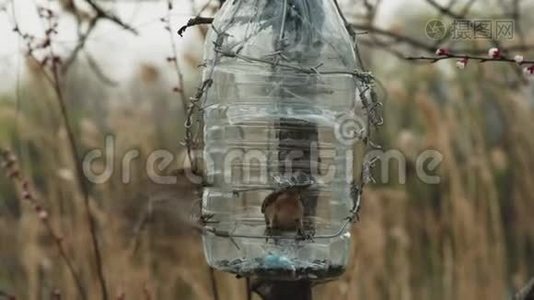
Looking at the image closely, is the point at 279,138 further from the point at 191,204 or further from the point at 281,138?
the point at 191,204

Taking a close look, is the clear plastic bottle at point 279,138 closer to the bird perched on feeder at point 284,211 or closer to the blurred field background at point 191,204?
the bird perched on feeder at point 284,211

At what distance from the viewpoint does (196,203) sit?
1.18 meters

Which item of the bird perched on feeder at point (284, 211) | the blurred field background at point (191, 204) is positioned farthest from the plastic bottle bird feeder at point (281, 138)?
the blurred field background at point (191, 204)

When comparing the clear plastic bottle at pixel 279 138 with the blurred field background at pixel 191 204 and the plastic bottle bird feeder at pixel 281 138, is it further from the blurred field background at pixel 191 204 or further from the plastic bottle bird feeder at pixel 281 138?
the blurred field background at pixel 191 204

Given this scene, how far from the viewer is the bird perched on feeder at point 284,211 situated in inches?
37.4

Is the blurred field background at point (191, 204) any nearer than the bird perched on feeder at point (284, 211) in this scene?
No

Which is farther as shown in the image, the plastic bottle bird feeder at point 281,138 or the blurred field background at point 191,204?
the blurred field background at point 191,204

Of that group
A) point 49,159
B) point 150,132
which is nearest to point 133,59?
point 150,132

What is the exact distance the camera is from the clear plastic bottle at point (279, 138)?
38.2 inches

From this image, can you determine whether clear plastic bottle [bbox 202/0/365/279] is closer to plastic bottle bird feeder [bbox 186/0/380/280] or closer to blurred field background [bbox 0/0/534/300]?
plastic bottle bird feeder [bbox 186/0/380/280]

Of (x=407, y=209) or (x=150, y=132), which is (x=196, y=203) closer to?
(x=150, y=132)

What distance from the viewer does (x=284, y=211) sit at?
3.11ft

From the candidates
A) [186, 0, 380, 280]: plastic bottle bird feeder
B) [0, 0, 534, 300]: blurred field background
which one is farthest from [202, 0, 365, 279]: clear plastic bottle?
[0, 0, 534, 300]: blurred field background

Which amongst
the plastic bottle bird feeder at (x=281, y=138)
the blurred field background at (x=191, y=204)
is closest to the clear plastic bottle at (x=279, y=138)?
the plastic bottle bird feeder at (x=281, y=138)
